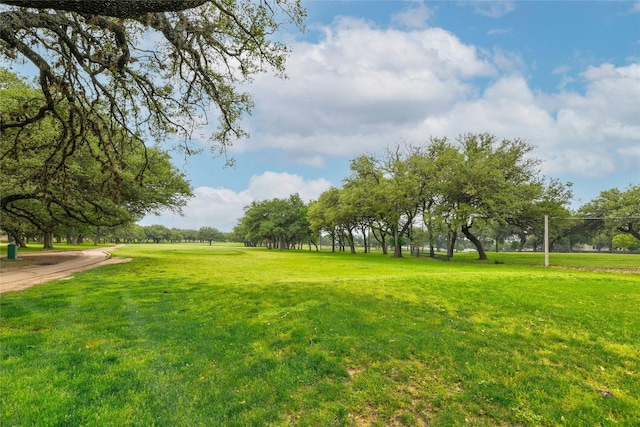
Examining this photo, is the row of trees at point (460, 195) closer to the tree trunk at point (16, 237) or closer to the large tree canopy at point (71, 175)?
the large tree canopy at point (71, 175)

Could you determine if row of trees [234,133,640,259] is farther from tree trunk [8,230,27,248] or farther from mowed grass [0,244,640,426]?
tree trunk [8,230,27,248]

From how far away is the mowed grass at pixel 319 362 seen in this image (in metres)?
3.59

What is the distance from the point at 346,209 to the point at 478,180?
14787mm

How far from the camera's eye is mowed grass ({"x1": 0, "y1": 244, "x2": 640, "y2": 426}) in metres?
3.59

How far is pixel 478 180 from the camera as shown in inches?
1193

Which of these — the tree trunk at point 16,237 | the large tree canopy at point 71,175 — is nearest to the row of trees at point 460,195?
the large tree canopy at point 71,175

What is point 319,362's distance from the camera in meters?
4.82

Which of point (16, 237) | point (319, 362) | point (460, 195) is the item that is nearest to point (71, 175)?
point (319, 362)

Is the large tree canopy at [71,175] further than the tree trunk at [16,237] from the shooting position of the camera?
No

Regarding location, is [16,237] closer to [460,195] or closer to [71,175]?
[71,175]

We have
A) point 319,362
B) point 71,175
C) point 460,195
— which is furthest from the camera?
point 460,195

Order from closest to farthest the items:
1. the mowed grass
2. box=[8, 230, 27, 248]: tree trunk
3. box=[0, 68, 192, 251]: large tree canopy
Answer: the mowed grass < box=[0, 68, 192, 251]: large tree canopy < box=[8, 230, 27, 248]: tree trunk

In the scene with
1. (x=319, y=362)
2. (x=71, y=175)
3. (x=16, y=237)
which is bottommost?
(x=319, y=362)

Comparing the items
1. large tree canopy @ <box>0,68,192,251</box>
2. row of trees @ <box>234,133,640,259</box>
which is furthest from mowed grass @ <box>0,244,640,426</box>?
row of trees @ <box>234,133,640,259</box>
